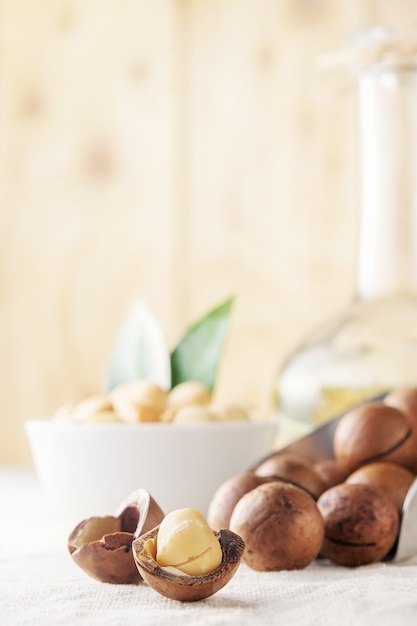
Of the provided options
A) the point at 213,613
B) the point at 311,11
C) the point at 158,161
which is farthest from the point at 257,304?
the point at 213,613

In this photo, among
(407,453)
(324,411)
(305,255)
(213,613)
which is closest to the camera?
(213,613)

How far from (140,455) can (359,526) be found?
178mm

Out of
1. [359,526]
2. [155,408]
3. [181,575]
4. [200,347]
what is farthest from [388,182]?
[181,575]

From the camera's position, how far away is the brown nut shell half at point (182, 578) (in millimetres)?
380

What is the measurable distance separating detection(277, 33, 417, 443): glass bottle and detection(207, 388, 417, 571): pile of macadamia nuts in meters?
0.22

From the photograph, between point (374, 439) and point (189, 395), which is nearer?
point (374, 439)

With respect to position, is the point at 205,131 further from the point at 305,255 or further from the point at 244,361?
the point at 244,361

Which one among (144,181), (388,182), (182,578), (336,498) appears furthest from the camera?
(144,181)

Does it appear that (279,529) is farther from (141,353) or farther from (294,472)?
(141,353)

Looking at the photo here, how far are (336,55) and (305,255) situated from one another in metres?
0.46

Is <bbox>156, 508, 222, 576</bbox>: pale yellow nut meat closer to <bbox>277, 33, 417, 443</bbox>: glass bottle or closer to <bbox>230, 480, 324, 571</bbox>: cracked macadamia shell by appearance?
<bbox>230, 480, 324, 571</bbox>: cracked macadamia shell

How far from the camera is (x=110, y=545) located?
1.38ft

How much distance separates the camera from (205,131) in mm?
1315

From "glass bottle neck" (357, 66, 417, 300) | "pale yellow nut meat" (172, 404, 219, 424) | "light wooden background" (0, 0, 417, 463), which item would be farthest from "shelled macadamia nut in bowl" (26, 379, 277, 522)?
"light wooden background" (0, 0, 417, 463)
